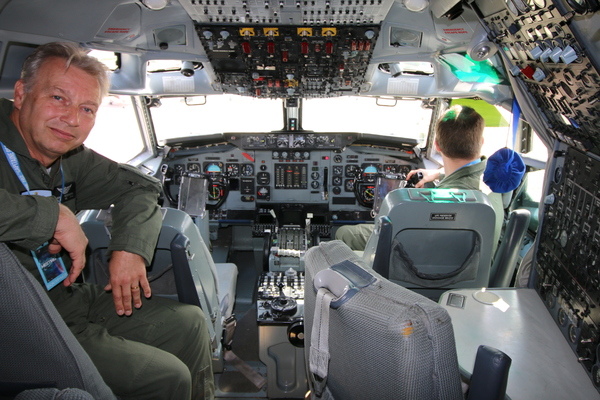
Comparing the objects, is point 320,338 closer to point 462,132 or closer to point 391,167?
point 462,132

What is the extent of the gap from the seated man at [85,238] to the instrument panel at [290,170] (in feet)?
9.10

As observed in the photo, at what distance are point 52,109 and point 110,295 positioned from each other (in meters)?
0.80

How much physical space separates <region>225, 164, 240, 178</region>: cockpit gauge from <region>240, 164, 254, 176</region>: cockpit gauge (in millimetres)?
57

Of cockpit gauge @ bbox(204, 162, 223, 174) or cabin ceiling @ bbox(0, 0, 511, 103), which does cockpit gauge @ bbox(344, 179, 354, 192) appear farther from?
cockpit gauge @ bbox(204, 162, 223, 174)

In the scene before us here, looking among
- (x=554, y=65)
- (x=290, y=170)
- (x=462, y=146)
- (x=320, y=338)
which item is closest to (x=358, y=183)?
(x=290, y=170)

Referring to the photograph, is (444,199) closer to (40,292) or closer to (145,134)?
(40,292)

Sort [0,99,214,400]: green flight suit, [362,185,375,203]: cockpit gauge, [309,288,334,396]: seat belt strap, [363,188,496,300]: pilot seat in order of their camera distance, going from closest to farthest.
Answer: [309,288,334,396]: seat belt strap, [0,99,214,400]: green flight suit, [363,188,496,300]: pilot seat, [362,185,375,203]: cockpit gauge

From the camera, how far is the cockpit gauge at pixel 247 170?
15.5 ft

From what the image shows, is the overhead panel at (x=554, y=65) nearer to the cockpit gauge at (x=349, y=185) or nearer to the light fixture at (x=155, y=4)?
the light fixture at (x=155, y=4)

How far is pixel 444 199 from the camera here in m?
2.04

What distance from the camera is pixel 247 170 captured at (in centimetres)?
474

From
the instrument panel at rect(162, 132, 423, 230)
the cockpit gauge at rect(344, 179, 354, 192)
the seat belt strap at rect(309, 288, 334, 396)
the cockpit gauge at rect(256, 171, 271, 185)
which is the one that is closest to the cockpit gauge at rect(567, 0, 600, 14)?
the seat belt strap at rect(309, 288, 334, 396)

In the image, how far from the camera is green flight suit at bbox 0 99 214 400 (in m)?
1.22

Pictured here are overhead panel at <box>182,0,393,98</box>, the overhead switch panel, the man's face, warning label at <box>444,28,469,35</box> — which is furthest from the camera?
the overhead switch panel
